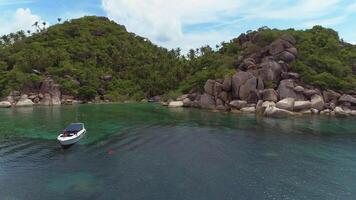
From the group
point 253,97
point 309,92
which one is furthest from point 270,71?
point 309,92

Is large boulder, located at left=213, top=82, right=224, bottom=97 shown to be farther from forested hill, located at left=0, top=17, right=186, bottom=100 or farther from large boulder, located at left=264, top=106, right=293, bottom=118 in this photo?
forested hill, located at left=0, top=17, right=186, bottom=100

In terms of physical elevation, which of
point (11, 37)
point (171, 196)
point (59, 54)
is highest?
point (11, 37)

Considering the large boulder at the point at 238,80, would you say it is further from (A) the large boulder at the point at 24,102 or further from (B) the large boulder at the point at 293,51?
(A) the large boulder at the point at 24,102

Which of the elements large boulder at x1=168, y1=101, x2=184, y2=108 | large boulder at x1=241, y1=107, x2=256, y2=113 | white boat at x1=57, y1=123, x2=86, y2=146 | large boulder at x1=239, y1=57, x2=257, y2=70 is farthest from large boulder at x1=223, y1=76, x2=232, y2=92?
white boat at x1=57, y1=123, x2=86, y2=146

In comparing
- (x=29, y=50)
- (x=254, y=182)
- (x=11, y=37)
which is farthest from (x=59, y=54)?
(x=254, y=182)

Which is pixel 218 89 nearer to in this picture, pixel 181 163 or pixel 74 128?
pixel 74 128

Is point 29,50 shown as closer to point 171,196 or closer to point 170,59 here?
point 170,59
